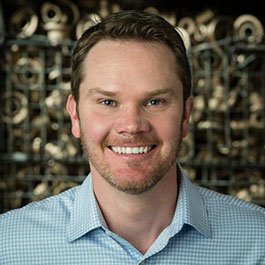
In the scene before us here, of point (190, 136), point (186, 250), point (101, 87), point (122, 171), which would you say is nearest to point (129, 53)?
point (101, 87)

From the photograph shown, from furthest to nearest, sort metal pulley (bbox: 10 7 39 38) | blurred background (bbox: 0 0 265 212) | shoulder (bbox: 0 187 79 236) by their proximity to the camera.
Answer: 1. metal pulley (bbox: 10 7 39 38)
2. blurred background (bbox: 0 0 265 212)
3. shoulder (bbox: 0 187 79 236)

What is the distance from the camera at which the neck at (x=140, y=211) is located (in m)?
1.03

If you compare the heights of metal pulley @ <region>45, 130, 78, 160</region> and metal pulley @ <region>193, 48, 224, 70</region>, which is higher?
metal pulley @ <region>193, 48, 224, 70</region>

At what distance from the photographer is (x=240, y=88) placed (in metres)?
2.37


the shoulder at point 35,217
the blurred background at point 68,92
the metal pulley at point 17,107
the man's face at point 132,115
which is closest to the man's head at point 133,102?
the man's face at point 132,115

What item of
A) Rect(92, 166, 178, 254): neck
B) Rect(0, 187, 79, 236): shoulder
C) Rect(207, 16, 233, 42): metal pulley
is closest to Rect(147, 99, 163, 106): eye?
Rect(92, 166, 178, 254): neck

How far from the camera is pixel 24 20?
8.05 feet

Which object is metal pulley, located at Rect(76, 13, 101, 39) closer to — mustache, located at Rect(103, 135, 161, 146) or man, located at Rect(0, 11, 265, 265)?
man, located at Rect(0, 11, 265, 265)

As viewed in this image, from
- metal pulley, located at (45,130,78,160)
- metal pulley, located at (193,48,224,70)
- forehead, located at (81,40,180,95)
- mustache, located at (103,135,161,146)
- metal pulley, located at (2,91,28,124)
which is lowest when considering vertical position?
metal pulley, located at (45,130,78,160)

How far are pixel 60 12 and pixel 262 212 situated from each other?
1508 mm

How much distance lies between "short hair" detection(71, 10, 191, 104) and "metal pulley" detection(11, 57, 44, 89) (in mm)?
1163

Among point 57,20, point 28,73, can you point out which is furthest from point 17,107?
point 57,20

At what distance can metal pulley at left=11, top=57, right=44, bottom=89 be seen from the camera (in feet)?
7.34

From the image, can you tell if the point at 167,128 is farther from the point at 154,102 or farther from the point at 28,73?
the point at 28,73
